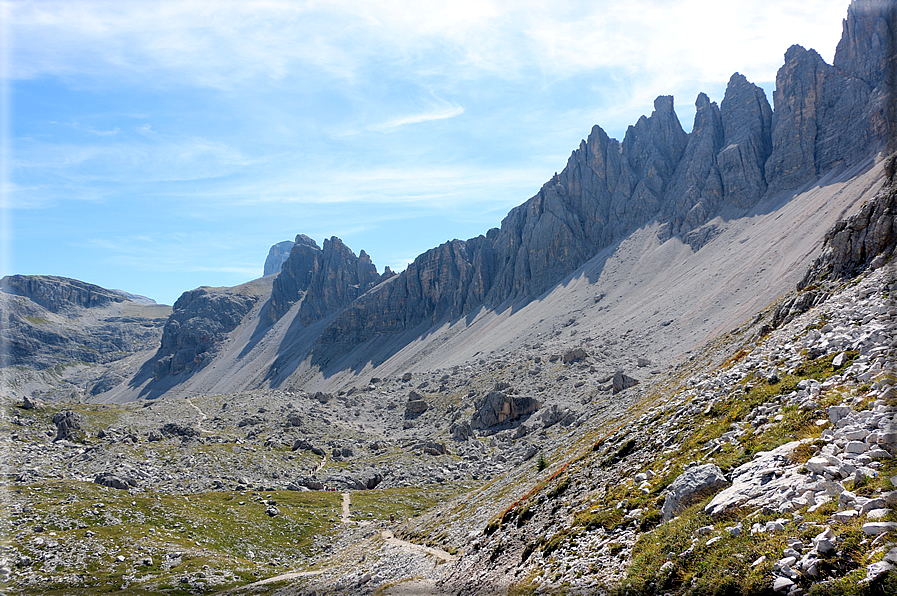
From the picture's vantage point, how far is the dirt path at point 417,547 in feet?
105

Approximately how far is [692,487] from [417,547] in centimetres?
2977

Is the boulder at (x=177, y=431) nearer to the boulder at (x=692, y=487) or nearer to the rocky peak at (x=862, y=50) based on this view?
the boulder at (x=692, y=487)

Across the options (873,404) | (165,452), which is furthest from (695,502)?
(165,452)

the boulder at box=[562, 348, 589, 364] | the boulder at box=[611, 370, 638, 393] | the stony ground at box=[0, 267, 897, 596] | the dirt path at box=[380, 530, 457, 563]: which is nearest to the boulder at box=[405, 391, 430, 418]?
the stony ground at box=[0, 267, 897, 596]

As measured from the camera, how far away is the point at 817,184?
583 feet

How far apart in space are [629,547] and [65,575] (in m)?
48.9

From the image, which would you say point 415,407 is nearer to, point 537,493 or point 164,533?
point 164,533

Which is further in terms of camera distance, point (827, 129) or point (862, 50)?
point (862, 50)

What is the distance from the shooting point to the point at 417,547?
39531 millimetres

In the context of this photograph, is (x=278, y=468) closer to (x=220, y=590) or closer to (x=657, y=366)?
(x=220, y=590)

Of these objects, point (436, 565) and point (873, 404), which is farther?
point (436, 565)

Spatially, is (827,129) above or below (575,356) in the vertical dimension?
above

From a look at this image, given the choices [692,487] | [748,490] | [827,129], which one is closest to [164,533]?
[692,487]

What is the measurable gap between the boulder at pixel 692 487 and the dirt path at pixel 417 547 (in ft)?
58.4
